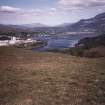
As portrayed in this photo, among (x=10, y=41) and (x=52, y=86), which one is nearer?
(x=52, y=86)

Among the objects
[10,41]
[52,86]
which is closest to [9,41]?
[10,41]

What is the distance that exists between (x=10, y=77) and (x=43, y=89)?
2.92m

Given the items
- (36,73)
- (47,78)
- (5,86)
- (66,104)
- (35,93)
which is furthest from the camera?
(36,73)

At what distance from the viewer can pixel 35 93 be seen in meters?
9.17

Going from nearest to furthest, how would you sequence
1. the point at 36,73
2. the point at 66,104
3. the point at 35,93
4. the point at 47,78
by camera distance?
1. the point at 66,104
2. the point at 35,93
3. the point at 47,78
4. the point at 36,73

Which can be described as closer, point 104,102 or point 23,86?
point 104,102

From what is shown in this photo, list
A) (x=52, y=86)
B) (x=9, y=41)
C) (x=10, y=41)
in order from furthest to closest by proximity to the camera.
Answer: (x=10, y=41), (x=9, y=41), (x=52, y=86)

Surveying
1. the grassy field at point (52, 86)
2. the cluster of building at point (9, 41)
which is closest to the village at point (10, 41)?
the cluster of building at point (9, 41)

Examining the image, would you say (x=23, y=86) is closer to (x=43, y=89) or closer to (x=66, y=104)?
(x=43, y=89)

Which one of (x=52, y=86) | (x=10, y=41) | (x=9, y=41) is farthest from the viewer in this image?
(x=10, y=41)

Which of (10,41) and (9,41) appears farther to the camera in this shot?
(10,41)

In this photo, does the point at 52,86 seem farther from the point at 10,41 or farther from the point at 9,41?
the point at 10,41

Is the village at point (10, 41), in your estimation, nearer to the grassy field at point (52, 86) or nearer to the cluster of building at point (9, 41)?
the cluster of building at point (9, 41)

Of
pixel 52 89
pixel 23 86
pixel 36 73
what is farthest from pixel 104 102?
pixel 36 73
